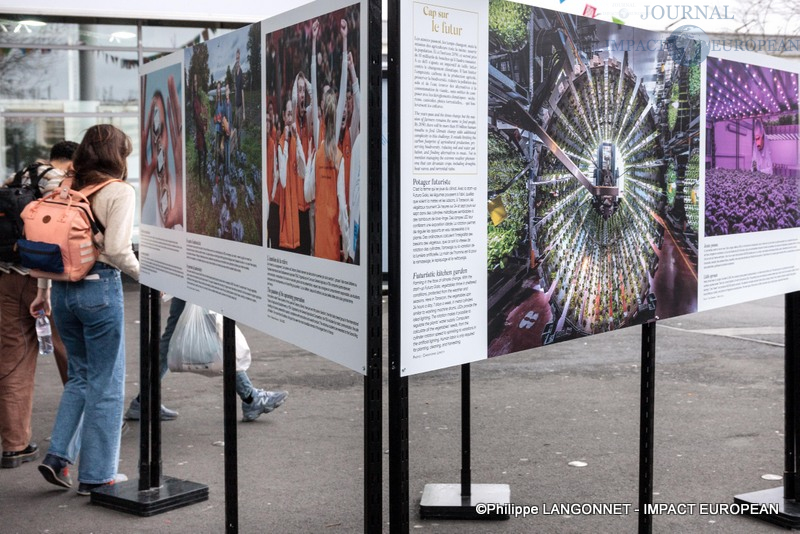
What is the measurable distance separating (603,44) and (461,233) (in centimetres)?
102

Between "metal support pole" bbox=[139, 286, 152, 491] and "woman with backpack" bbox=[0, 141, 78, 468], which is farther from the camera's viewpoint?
"woman with backpack" bbox=[0, 141, 78, 468]

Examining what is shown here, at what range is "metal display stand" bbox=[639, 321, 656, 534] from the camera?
4.23 metres

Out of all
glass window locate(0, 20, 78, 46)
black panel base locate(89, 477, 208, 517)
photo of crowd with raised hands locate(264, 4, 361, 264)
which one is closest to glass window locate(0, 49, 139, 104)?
glass window locate(0, 20, 78, 46)

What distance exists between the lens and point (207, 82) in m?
4.23

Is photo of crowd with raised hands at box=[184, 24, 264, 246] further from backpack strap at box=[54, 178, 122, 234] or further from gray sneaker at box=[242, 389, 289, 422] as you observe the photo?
gray sneaker at box=[242, 389, 289, 422]

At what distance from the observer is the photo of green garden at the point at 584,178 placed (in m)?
3.26

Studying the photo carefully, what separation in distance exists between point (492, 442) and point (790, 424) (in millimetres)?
2096

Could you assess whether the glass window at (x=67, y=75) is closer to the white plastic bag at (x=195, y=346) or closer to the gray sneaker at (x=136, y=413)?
the gray sneaker at (x=136, y=413)

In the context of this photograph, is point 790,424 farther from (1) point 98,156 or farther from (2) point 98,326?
(1) point 98,156

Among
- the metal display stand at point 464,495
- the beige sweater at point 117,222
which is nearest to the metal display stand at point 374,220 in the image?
the metal display stand at point 464,495

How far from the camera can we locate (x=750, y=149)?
471 centimetres

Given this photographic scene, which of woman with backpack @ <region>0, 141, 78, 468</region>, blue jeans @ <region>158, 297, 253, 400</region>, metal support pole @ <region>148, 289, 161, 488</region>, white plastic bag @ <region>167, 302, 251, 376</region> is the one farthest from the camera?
blue jeans @ <region>158, 297, 253, 400</region>

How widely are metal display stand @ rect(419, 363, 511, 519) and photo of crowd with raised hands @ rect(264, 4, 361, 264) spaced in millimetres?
1968

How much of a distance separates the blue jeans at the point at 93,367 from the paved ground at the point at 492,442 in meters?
0.28
